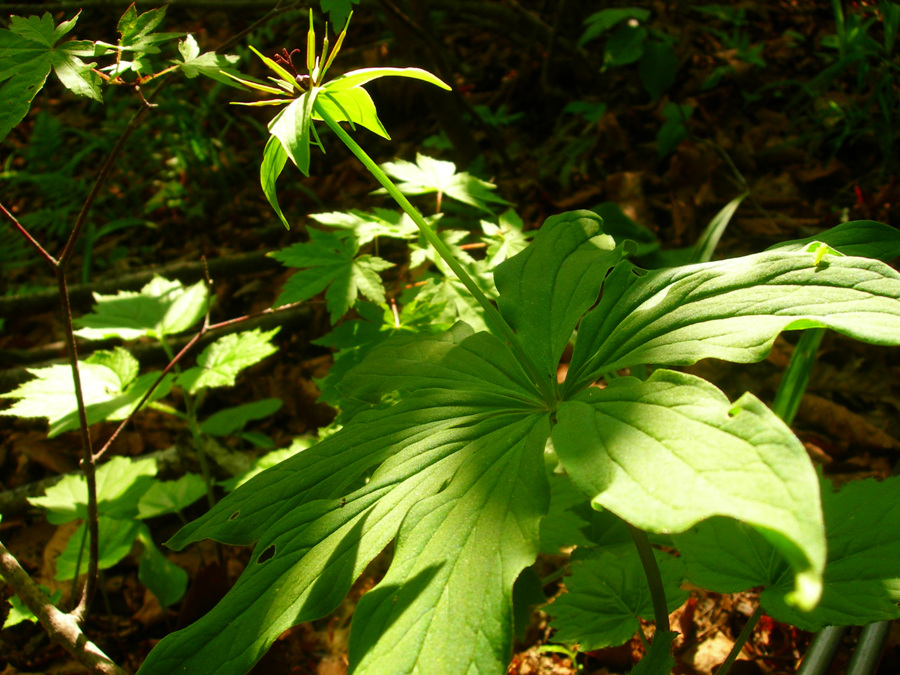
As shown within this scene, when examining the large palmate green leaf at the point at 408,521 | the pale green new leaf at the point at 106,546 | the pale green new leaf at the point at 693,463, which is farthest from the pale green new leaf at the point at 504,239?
the pale green new leaf at the point at 106,546

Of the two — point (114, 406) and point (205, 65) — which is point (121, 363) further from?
point (205, 65)

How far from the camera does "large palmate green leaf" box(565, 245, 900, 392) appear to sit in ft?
2.61

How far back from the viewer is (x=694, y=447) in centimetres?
71

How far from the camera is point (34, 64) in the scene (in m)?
1.11

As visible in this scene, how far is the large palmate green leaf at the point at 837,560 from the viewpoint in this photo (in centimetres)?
95

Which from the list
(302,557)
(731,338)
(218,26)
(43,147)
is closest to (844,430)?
(731,338)

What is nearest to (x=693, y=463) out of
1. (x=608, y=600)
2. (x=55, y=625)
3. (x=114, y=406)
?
(x=608, y=600)

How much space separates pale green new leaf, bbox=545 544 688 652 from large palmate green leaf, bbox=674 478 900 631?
9cm

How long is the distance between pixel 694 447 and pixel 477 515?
1.01 feet

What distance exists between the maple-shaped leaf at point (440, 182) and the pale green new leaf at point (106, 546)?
4.17 ft

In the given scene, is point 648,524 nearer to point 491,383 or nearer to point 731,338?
point 731,338

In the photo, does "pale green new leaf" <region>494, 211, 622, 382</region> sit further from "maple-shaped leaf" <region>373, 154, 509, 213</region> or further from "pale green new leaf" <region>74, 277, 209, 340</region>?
"pale green new leaf" <region>74, 277, 209, 340</region>

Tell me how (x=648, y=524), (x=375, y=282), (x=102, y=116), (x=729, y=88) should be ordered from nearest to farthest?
(x=648, y=524) < (x=375, y=282) < (x=729, y=88) < (x=102, y=116)

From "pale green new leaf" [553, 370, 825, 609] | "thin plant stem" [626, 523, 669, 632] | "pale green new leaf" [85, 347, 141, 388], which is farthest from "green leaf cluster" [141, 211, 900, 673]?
"pale green new leaf" [85, 347, 141, 388]
